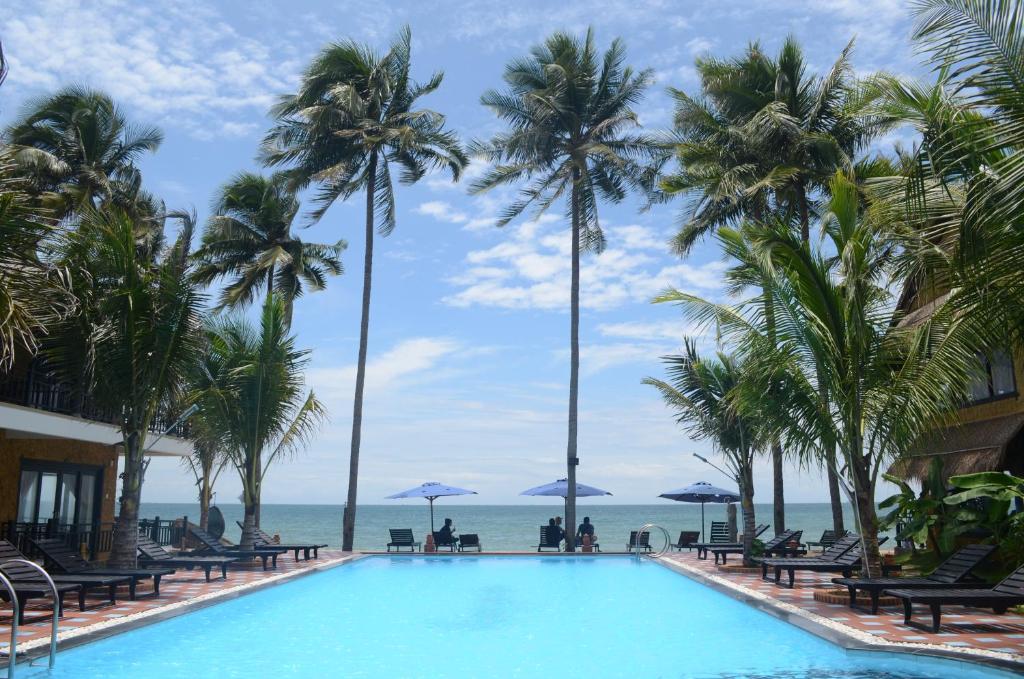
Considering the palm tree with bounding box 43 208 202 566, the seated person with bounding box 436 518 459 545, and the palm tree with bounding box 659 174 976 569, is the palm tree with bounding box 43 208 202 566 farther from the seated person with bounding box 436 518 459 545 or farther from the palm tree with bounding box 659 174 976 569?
the seated person with bounding box 436 518 459 545

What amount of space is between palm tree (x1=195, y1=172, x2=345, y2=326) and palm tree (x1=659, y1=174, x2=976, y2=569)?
20128 millimetres

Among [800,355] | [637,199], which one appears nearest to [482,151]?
[637,199]

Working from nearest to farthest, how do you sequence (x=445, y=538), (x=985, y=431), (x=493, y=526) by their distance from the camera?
1. (x=985, y=431)
2. (x=445, y=538)
3. (x=493, y=526)

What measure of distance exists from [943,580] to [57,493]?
59.9ft

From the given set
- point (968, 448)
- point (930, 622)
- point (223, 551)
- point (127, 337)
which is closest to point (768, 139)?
point (968, 448)

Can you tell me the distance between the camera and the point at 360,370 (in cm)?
2733

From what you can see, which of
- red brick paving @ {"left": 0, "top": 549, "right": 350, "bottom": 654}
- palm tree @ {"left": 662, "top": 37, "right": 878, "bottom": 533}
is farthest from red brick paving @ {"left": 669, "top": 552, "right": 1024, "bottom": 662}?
red brick paving @ {"left": 0, "top": 549, "right": 350, "bottom": 654}

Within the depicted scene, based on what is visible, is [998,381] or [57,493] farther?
[57,493]

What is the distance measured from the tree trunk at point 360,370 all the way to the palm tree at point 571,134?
3.64m

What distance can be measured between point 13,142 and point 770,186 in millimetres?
24630

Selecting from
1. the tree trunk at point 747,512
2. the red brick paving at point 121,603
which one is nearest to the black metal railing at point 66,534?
the red brick paving at point 121,603

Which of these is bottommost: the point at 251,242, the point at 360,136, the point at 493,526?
the point at 493,526

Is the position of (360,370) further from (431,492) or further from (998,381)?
(998,381)

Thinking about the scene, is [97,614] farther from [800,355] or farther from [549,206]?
[549,206]
